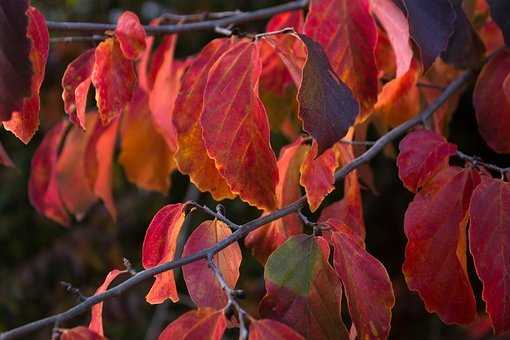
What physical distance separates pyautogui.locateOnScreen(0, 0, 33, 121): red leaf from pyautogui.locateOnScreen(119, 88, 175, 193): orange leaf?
2.02ft

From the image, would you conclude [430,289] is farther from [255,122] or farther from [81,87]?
[81,87]

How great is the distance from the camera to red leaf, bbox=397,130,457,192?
97cm

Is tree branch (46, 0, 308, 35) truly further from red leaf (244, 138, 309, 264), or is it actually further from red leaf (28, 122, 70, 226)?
red leaf (28, 122, 70, 226)

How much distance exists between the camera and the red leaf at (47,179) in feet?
4.75

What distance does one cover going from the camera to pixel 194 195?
232cm

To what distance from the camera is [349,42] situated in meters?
1.01

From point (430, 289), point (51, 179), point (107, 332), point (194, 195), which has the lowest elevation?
point (107, 332)

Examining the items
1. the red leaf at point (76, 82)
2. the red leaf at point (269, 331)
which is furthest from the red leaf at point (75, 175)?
the red leaf at point (269, 331)

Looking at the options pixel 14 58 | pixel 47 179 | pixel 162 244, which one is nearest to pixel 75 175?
pixel 47 179

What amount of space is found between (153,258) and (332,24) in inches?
13.0

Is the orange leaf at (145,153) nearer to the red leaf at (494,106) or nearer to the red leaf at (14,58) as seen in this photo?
the red leaf at (494,106)

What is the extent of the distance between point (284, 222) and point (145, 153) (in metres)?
0.44

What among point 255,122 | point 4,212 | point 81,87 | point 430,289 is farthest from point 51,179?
point 4,212

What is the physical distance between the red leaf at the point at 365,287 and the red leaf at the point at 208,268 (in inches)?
4.4
